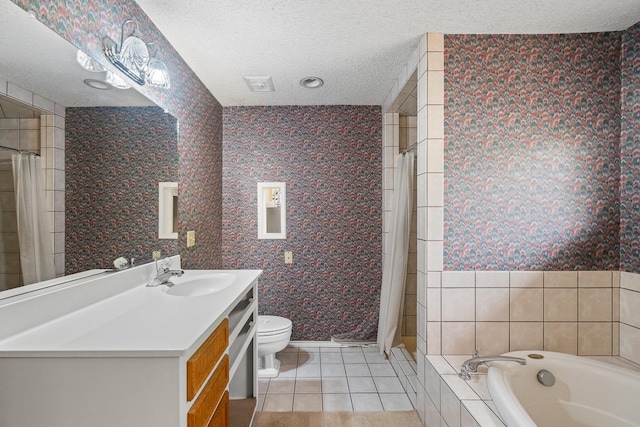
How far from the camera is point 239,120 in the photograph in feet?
10.9

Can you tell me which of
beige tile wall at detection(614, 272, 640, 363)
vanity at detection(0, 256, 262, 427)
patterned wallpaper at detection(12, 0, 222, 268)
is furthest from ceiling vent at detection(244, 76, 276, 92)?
beige tile wall at detection(614, 272, 640, 363)

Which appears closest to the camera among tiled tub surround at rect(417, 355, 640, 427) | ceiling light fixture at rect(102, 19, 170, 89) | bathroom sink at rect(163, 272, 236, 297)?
tiled tub surround at rect(417, 355, 640, 427)

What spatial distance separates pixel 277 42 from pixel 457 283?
5.98 ft

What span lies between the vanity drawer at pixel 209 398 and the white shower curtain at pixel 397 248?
1.84 m

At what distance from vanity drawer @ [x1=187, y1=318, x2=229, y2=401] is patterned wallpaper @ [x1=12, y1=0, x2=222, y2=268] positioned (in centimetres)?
74

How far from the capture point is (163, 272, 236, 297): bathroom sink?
6.32ft

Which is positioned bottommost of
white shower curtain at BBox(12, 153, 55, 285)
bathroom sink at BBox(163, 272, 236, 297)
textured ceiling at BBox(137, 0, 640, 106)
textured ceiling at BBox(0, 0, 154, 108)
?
bathroom sink at BBox(163, 272, 236, 297)

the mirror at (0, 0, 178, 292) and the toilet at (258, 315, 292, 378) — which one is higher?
the mirror at (0, 0, 178, 292)

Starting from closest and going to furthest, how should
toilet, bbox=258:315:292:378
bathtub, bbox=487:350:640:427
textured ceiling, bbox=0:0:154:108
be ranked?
textured ceiling, bbox=0:0:154:108 < bathtub, bbox=487:350:640:427 < toilet, bbox=258:315:292:378

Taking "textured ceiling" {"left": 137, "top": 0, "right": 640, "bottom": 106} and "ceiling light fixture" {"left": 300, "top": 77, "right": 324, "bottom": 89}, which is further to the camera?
"ceiling light fixture" {"left": 300, "top": 77, "right": 324, "bottom": 89}

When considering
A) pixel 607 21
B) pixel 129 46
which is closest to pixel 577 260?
pixel 607 21

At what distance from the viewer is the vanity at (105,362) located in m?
0.96

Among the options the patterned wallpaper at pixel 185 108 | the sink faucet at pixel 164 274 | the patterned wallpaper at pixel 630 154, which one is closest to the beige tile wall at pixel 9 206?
the patterned wallpaper at pixel 185 108

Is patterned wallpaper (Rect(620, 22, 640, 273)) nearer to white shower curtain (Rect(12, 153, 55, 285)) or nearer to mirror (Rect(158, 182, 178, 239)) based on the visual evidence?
mirror (Rect(158, 182, 178, 239))
